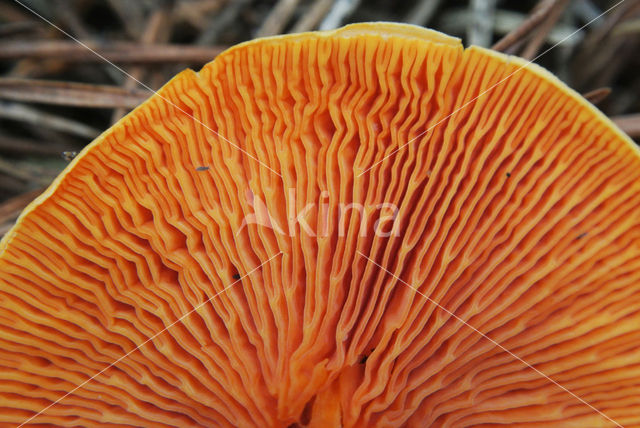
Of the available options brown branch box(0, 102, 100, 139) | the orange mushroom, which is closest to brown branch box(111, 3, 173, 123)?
brown branch box(0, 102, 100, 139)

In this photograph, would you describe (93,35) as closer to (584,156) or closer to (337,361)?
(337,361)

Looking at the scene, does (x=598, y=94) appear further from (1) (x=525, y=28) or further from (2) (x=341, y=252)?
(2) (x=341, y=252)

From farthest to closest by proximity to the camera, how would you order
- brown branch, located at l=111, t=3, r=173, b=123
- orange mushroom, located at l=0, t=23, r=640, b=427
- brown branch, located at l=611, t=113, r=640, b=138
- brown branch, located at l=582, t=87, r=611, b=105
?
brown branch, located at l=111, t=3, r=173, b=123, brown branch, located at l=611, t=113, r=640, b=138, brown branch, located at l=582, t=87, r=611, b=105, orange mushroom, located at l=0, t=23, r=640, b=427

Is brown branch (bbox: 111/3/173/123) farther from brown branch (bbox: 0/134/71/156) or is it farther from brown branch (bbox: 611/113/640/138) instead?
brown branch (bbox: 611/113/640/138)

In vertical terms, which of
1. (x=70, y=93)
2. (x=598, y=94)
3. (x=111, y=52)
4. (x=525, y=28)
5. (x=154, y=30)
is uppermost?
(x=154, y=30)

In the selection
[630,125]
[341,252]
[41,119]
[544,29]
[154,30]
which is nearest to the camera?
[341,252]

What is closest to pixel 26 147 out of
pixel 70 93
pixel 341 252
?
pixel 70 93

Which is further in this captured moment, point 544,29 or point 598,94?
point 544,29
